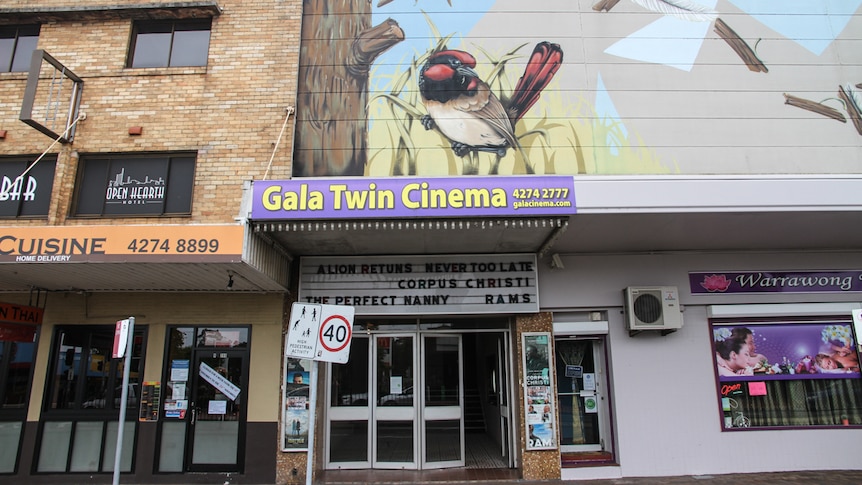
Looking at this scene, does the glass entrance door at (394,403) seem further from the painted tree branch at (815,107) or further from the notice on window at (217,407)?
the painted tree branch at (815,107)

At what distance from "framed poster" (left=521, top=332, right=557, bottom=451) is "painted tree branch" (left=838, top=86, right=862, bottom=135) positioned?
21.7 feet

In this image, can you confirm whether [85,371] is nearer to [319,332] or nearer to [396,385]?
[396,385]

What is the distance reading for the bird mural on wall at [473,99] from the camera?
9039 mm

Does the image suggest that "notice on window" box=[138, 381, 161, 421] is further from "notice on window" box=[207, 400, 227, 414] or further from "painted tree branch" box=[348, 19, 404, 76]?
"painted tree branch" box=[348, 19, 404, 76]

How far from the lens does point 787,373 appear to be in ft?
31.1

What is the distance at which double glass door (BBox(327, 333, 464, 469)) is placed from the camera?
927 cm

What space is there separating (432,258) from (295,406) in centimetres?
345

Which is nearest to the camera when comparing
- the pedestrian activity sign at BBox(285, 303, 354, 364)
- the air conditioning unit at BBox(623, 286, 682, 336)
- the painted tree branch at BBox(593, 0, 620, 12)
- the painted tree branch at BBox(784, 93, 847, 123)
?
the pedestrian activity sign at BBox(285, 303, 354, 364)

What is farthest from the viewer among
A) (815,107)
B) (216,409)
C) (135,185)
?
(815,107)

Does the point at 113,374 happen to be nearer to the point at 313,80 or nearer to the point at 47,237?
the point at 47,237

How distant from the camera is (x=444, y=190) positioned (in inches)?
292

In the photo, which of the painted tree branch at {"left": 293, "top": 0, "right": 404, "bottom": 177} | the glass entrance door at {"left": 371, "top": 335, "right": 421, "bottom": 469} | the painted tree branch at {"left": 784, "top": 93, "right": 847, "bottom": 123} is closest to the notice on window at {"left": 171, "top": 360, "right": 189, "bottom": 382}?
the glass entrance door at {"left": 371, "top": 335, "right": 421, "bottom": 469}

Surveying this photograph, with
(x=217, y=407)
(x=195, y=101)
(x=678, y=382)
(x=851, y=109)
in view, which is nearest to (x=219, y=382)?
(x=217, y=407)

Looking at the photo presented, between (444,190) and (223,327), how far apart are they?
480cm
